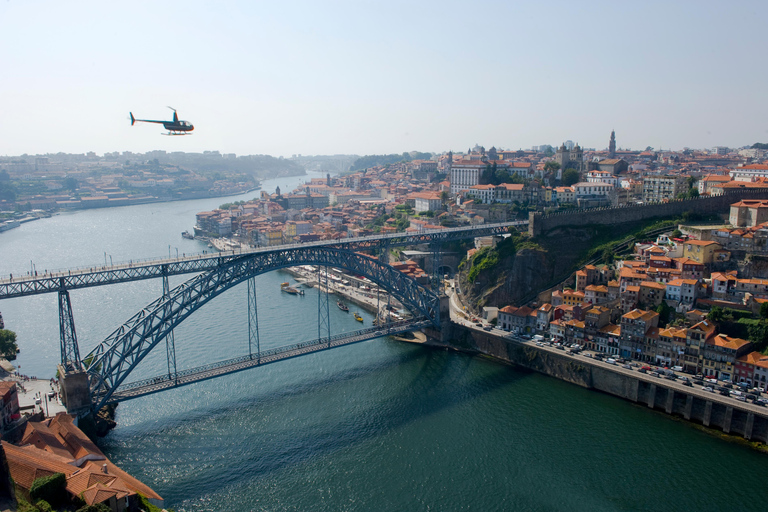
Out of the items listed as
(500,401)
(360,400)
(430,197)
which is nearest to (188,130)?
(360,400)

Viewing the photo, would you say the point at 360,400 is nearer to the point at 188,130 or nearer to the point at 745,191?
the point at 188,130

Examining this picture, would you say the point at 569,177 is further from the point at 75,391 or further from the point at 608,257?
Answer: the point at 75,391

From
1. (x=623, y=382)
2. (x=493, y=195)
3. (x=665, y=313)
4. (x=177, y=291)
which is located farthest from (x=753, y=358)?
(x=493, y=195)

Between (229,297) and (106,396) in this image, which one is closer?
(106,396)

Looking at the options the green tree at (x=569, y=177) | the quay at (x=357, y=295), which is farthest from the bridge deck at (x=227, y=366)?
the green tree at (x=569, y=177)

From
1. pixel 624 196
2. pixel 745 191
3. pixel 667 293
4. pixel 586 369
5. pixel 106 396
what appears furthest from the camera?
pixel 624 196

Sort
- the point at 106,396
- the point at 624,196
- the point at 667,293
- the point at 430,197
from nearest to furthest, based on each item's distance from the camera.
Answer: the point at 106,396 → the point at 667,293 → the point at 624,196 → the point at 430,197

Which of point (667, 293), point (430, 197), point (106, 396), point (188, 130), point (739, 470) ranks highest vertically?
point (188, 130)
